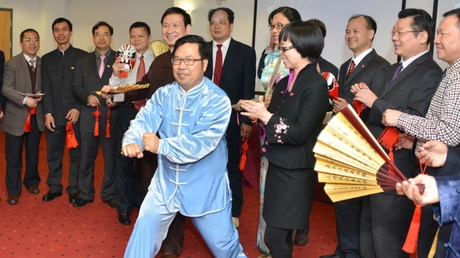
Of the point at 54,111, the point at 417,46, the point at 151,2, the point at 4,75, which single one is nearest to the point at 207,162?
the point at 417,46

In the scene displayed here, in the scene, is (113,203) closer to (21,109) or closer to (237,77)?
(21,109)

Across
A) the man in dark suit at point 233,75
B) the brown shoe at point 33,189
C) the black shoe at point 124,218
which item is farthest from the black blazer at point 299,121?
the brown shoe at point 33,189

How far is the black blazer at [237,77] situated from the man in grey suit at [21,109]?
1.68 m

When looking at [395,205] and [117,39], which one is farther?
→ [117,39]

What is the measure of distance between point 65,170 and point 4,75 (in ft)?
5.61

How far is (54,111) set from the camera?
4.36 meters

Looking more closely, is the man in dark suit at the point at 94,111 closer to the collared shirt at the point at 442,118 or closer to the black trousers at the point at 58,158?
the black trousers at the point at 58,158

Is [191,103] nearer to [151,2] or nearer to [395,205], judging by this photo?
[395,205]

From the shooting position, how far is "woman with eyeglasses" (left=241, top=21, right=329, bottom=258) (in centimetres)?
240

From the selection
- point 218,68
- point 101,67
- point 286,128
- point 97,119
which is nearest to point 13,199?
point 97,119

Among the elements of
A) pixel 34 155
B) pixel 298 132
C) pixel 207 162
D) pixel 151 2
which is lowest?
pixel 34 155

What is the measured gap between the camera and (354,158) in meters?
1.69

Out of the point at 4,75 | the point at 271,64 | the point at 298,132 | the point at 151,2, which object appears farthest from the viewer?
the point at 151,2

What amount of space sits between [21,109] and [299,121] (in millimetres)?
2810
